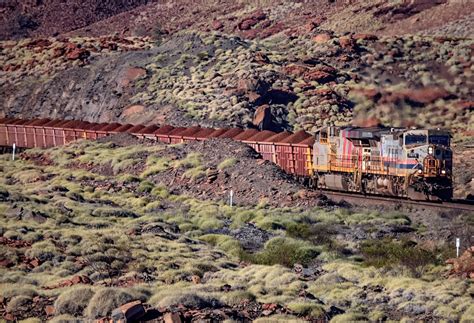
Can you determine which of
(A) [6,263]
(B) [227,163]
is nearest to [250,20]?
(B) [227,163]

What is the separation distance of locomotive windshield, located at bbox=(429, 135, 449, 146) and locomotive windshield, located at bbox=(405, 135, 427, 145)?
324 millimetres

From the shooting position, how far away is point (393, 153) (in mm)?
32062

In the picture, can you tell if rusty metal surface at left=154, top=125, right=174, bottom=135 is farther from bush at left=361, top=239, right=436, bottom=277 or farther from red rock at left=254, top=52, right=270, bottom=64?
bush at left=361, top=239, right=436, bottom=277

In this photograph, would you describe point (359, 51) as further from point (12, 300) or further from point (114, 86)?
point (12, 300)

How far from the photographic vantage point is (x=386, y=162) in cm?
3244

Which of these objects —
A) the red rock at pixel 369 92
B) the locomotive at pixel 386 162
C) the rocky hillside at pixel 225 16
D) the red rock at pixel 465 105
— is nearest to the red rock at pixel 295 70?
the red rock at pixel 369 92

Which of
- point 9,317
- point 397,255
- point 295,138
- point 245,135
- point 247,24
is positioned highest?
point 247,24

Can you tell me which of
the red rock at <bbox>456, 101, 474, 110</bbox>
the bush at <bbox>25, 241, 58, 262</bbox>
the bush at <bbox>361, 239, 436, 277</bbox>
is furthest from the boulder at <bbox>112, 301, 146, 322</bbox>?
the red rock at <bbox>456, 101, 474, 110</bbox>

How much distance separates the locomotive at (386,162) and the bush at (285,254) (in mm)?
7411

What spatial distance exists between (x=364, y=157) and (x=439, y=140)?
369 cm

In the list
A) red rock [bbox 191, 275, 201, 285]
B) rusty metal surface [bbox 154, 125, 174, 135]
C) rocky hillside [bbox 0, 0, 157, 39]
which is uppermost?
rocky hillside [bbox 0, 0, 157, 39]

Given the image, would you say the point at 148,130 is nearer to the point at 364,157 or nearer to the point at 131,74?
the point at 364,157

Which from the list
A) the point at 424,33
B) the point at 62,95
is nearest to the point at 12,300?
the point at 62,95

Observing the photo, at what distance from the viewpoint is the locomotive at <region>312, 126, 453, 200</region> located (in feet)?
101
